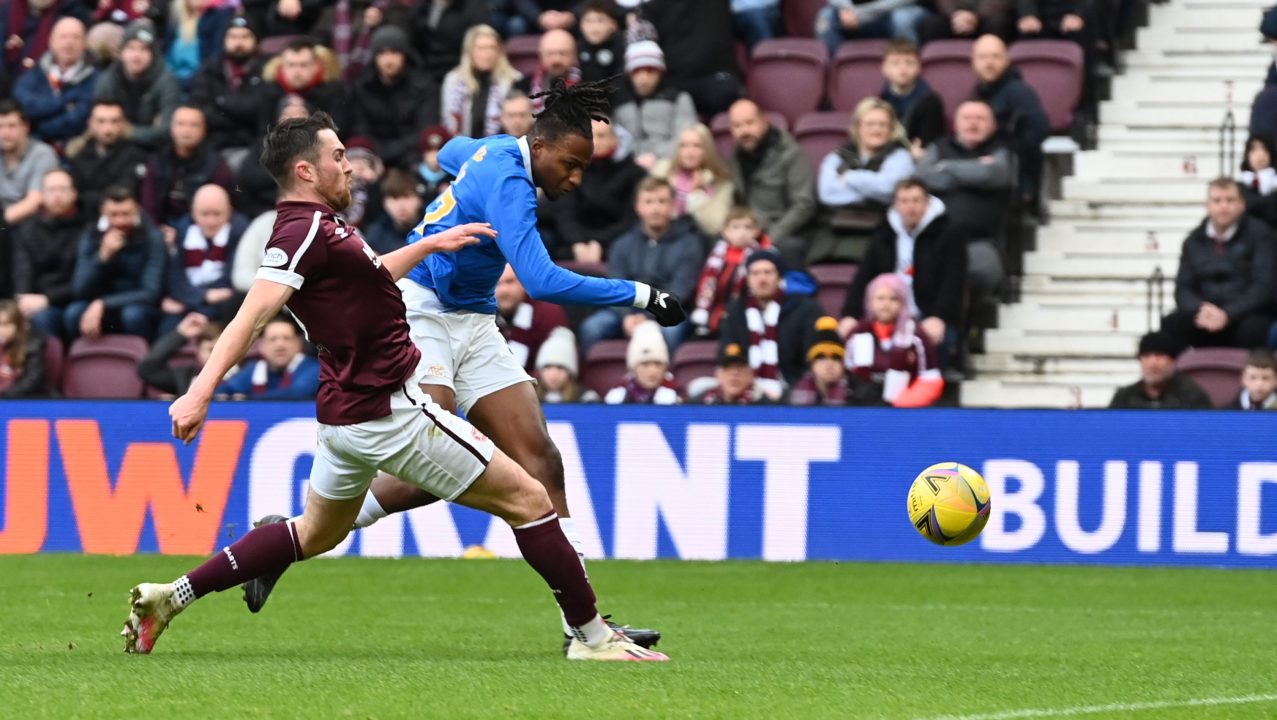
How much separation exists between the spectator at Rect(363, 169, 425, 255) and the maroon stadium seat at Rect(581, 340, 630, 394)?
1707 mm

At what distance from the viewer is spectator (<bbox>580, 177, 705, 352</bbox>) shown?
15258 mm

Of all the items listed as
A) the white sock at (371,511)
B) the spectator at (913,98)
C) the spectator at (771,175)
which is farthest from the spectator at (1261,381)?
the white sock at (371,511)

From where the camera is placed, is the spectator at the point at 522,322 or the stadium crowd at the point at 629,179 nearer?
the stadium crowd at the point at 629,179

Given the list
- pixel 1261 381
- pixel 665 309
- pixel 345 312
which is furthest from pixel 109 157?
pixel 665 309

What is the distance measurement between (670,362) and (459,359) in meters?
6.53

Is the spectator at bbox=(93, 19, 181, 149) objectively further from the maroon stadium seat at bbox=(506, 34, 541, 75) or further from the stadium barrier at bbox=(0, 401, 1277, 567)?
the stadium barrier at bbox=(0, 401, 1277, 567)

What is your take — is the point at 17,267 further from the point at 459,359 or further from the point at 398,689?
the point at 398,689

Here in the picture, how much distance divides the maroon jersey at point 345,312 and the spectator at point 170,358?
322 inches

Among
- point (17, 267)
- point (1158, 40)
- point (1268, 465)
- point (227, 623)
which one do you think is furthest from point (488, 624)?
point (1158, 40)

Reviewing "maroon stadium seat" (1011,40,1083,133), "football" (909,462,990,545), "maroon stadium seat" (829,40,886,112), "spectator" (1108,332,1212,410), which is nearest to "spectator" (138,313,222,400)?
"maroon stadium seat" (829,40,886,112)

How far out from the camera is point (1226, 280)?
14.5 m

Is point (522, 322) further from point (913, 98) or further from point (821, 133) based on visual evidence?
point (913, 98)

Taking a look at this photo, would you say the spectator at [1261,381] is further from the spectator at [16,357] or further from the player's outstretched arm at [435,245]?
the spectator at [16,357]

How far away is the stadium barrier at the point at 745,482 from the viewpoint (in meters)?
13.0
